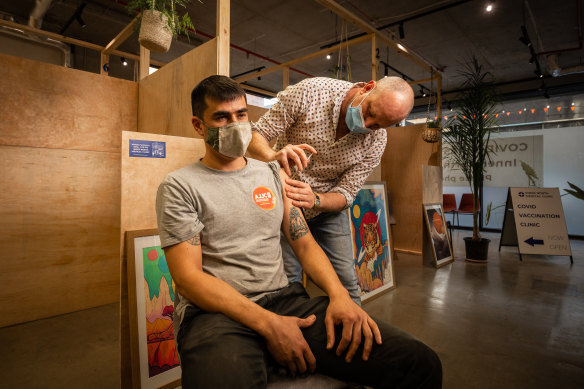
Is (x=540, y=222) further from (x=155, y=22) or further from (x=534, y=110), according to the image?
(x=155, y=22)

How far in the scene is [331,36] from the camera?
549 centimetres

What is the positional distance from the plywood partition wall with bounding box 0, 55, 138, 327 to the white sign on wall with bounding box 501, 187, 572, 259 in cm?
520

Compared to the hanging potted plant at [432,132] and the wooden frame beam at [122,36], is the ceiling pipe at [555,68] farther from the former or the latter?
the wooden frame beam at [122,36]

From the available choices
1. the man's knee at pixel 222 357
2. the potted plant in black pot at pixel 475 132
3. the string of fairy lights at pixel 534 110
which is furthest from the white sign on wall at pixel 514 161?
the man's knee at pixel 222 357

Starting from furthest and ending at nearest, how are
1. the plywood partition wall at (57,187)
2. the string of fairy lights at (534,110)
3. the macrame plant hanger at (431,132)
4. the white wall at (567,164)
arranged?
1. the string of fairy lights at (534,110)
2. the white wall at (567,164)
3. the macrame plant hanger at (431,132)
4. the plywood partition wall at (57,187)

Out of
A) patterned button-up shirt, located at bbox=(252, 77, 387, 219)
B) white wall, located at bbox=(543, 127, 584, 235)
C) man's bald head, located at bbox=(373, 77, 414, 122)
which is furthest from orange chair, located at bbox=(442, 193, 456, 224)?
man's bald head, located at bbox=(373, 77, 414, 122)

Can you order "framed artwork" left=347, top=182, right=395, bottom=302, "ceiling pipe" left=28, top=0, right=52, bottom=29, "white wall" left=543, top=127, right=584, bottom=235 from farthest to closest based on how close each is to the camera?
"white wall" left=543, top=127, right=584, bottom=235, "ceiling pipe" left=28, top=0, right=52, bottom=29, "framed artwork" left=347, top=182, right=395, bottom=302

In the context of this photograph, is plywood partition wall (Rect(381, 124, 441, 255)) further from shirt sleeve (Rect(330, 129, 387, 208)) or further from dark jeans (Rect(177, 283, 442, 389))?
dark jeans (Rect(177, 283, 442, 389))

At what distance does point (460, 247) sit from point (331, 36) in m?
4.25

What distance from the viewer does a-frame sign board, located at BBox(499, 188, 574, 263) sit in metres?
4.45

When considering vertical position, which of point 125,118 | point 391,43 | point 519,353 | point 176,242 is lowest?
point 519,353

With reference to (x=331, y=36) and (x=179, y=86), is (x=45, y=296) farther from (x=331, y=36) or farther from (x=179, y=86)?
(x=331, y=36)

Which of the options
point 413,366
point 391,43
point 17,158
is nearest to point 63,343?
point 17,158

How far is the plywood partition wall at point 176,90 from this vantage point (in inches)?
77.3
